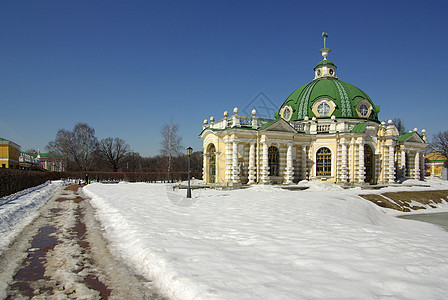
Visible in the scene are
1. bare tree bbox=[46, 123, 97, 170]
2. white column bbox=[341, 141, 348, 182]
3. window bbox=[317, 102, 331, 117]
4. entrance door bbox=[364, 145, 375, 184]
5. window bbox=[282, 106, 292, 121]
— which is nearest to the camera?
white column bbox=[341, 141, 348, 182]

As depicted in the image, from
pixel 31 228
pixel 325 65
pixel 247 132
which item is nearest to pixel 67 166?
pixel 247 132

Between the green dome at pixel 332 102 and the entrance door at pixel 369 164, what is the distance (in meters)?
3.62

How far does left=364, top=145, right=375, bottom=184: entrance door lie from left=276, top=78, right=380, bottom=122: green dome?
362 centimetres

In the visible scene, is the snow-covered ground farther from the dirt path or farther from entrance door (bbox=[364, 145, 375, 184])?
entrance door (bbox=[364, 145, 375, 184])

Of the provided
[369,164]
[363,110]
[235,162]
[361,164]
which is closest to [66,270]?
[235,162]

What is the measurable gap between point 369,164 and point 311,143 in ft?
20.9

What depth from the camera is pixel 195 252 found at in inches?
247

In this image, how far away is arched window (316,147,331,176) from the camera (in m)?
29.5

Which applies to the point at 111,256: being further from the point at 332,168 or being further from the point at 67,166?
the point at 67,166

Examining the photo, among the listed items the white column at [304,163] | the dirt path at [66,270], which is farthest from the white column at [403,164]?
the dirt path at [66,270]

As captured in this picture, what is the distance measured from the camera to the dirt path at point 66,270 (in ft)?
15.5

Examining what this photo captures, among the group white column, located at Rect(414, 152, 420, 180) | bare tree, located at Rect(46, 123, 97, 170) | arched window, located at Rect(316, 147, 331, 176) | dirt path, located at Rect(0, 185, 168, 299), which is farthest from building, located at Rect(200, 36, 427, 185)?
bare tree, located at Rect(46, 123, 97, 170)

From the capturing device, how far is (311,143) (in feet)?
97.9

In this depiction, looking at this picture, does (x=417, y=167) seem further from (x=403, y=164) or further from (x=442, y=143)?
(x=442, y=143)
